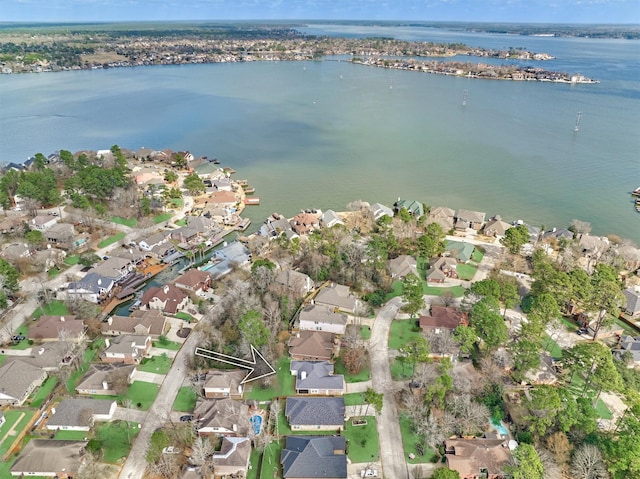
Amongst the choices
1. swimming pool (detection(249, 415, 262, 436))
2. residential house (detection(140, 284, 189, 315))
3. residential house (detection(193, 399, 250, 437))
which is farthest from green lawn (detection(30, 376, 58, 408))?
swimming pool (detection(249, 415, 262, 436))

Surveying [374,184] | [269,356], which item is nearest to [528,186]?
[374,184]

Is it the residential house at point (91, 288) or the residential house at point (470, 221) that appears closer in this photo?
the residential house at point (91, 288)

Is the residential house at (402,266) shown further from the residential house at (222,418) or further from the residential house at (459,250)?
the residential house at (222,418)

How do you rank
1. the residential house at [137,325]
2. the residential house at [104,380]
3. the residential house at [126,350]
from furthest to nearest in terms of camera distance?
the residential house at [137,325], the residential house at [126,350], the residential house at [104,380]

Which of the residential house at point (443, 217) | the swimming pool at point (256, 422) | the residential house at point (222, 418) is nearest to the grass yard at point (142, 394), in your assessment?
the residential house at point (222, 418)

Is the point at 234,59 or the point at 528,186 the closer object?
the point at 528,186

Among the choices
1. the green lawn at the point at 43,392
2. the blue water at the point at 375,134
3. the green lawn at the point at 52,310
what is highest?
the blue water at the point at 375,134

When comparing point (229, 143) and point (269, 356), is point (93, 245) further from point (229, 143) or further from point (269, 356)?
point (229, 143)
